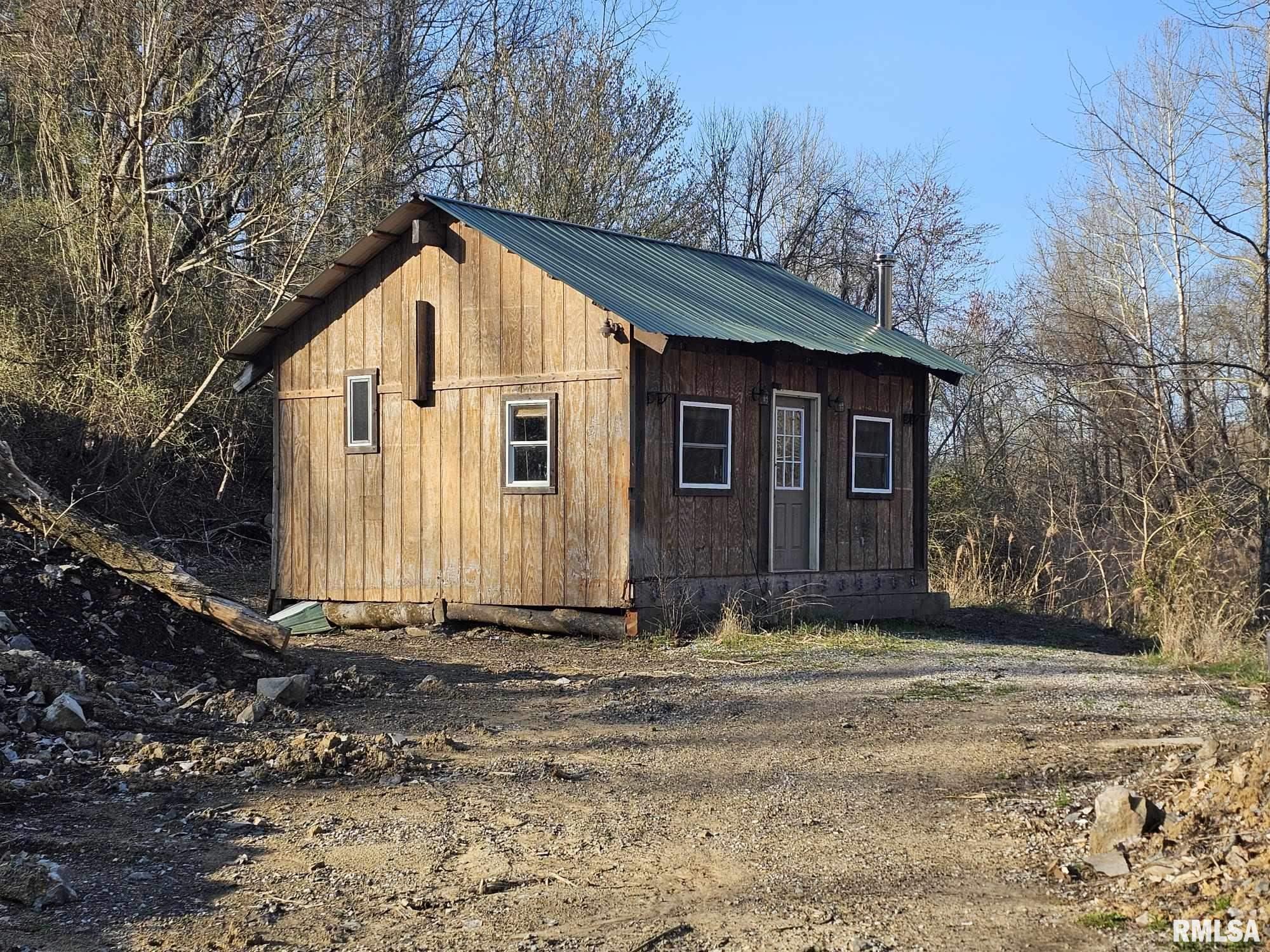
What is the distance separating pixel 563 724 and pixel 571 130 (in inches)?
735

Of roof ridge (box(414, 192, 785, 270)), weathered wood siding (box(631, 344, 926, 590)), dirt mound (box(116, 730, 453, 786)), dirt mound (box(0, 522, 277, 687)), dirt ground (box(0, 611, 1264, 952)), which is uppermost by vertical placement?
roof ridge (box(414, 192, 785, 270))

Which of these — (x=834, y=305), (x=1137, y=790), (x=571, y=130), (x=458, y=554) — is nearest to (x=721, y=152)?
(x=571, y=130)

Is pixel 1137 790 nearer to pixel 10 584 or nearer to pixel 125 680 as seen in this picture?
pixel 125 680

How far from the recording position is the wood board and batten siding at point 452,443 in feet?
46.3

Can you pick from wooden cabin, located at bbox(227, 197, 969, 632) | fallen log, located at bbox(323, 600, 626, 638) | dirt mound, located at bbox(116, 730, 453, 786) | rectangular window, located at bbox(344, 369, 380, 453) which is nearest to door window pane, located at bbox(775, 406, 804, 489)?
wooden cabin, located at bbox(227, 197, 969, 632)

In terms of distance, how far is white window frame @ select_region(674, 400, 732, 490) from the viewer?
14320 millimetres

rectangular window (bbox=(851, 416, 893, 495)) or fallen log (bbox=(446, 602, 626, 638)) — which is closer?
fallen log (bbox=(446, 602, 626, 638))

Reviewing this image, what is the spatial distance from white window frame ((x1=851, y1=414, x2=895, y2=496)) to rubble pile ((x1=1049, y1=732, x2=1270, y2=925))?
34.3 ft

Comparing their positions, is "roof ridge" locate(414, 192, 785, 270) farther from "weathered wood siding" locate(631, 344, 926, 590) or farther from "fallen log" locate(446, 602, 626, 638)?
"fallen log" locate(446, 602, 626, 638)

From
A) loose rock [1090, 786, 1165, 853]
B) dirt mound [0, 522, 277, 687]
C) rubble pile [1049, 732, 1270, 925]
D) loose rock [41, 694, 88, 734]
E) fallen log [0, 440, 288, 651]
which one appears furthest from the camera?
fallen log [0, 440, 288, 651]

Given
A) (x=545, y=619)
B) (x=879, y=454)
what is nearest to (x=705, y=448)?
(x=545, y=619)

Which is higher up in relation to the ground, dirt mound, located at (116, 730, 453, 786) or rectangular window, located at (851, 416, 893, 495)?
rectangular window, located at (851, 416, 893, 495)

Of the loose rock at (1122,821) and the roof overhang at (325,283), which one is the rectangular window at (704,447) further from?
the loose rock at (1122,821)

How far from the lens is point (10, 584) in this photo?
9836 mm
